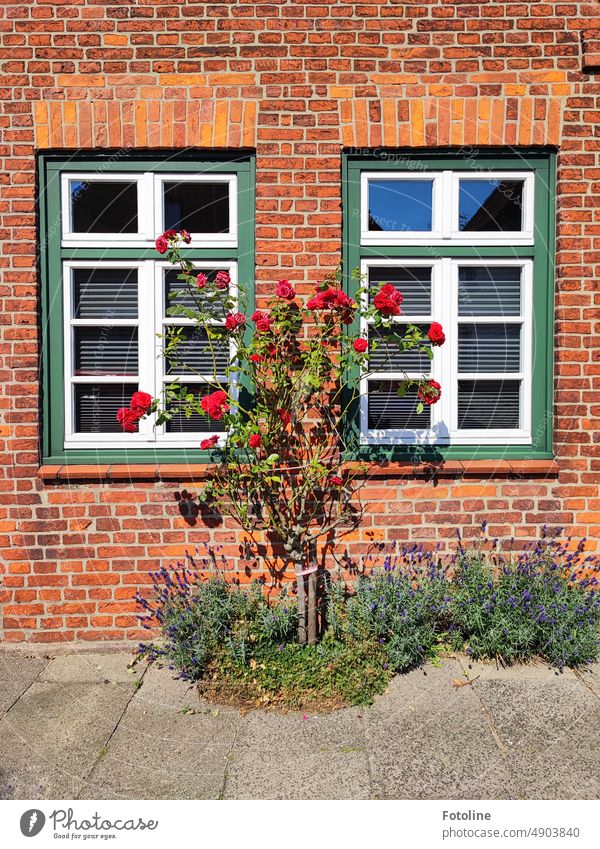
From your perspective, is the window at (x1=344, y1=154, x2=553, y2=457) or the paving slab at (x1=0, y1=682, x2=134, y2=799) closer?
the paving slab at (x1=0, y1=682, x2=134, y2=799)

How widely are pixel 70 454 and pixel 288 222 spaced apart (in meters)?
2.04

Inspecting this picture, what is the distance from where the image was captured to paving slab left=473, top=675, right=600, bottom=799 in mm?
2643

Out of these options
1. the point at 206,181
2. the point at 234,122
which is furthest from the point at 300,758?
the point at 234,122

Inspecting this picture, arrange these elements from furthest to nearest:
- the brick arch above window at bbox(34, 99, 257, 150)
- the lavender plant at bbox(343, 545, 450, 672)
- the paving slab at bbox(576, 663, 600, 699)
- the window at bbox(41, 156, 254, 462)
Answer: the window at bbox(41, 156, 254, 462)
the brick arch above window at bbox(34, 99, 257, 150)
the lavender plant at bbox(343, 545, 450, 672)
the paving slab at bbox(576, 663, 600, 699)

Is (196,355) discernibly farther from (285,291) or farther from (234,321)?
(285,291)

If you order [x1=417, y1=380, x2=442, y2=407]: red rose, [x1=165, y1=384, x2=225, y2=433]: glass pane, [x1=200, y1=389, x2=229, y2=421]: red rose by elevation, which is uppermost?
[x1=417, y1=380, x2=442, y2=407]: red rose

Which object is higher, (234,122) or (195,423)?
(234,122)

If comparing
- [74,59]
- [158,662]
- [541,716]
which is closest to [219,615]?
[158,662]

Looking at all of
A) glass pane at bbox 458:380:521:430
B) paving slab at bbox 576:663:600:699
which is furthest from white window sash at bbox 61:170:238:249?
paving slab at bbox 576:663:600:699

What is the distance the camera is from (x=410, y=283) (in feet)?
13.4

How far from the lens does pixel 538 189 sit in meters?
4.03

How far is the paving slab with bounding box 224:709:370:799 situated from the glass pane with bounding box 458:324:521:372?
2276mm

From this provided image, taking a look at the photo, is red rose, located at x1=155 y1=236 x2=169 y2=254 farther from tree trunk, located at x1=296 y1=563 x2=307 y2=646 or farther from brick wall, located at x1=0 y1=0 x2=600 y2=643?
tree trunk, located at x1=296 y1=563 x2=307 y2=646

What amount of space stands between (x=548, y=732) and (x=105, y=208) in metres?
3.93
